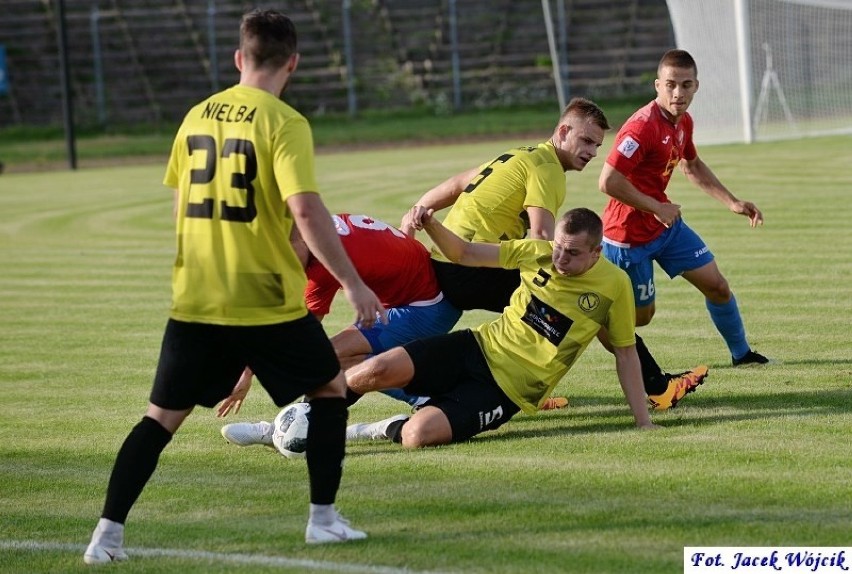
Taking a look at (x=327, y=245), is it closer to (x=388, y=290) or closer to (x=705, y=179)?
(x=388, y=290)

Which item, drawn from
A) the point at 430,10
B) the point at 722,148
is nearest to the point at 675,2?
the point at 722,148

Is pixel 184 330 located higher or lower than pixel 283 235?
lower

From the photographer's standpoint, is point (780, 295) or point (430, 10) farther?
point (430, 10)

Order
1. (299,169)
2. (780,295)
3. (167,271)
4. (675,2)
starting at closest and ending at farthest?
A: 1. (299,169)
2. (780,295)
3. (167,271)
4. (675,2)

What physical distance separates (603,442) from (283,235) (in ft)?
8.08

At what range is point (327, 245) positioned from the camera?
5.16 meters

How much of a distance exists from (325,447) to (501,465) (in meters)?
1.46

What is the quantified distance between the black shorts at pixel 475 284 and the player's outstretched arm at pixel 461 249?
1.77ft

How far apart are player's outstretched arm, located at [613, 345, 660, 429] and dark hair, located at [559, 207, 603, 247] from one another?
2.08ft

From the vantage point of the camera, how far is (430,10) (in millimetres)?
41625

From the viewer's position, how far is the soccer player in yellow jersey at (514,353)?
714 centimetres

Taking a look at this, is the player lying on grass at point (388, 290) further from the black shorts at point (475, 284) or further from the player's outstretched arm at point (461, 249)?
the player's outstretched arm at point (461, 249)

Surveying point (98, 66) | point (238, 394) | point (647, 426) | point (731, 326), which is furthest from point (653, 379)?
point (98, 66)

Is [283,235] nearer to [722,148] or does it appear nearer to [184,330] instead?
[184,330]
